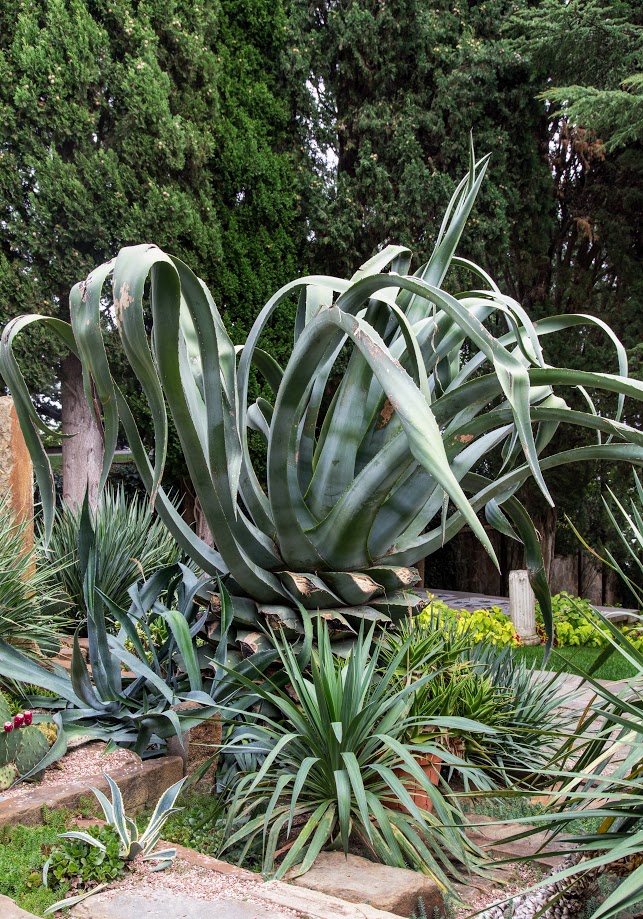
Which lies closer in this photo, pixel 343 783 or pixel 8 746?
pixel 343 783

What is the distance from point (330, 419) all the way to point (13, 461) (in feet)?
8.88

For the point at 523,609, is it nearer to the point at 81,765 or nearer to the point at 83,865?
the point at 81,765

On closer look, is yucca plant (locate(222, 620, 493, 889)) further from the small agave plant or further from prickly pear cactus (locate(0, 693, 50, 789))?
prickly pear cactus (locate(0, 693, 50, 789))

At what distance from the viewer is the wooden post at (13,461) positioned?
17.2 ft

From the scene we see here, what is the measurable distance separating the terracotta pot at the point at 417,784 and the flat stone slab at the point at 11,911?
132cm

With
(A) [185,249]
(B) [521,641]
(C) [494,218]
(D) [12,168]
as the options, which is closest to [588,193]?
(C) [494,218]

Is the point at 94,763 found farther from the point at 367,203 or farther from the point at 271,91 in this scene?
the point at 271,91

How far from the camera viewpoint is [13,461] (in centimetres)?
531

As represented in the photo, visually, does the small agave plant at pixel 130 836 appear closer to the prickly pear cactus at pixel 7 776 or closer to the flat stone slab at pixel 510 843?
the prickly pear cactus at pixel 7 776

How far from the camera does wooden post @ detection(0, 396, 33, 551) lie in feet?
17.2

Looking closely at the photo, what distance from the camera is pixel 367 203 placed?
10.6 m

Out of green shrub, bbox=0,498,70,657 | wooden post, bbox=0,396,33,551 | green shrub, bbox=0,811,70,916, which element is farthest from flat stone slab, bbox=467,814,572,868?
wooden post, bbox=0,396,33,551

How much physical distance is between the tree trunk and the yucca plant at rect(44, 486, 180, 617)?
3.22m

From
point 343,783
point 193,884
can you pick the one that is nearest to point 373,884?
point 343,783
